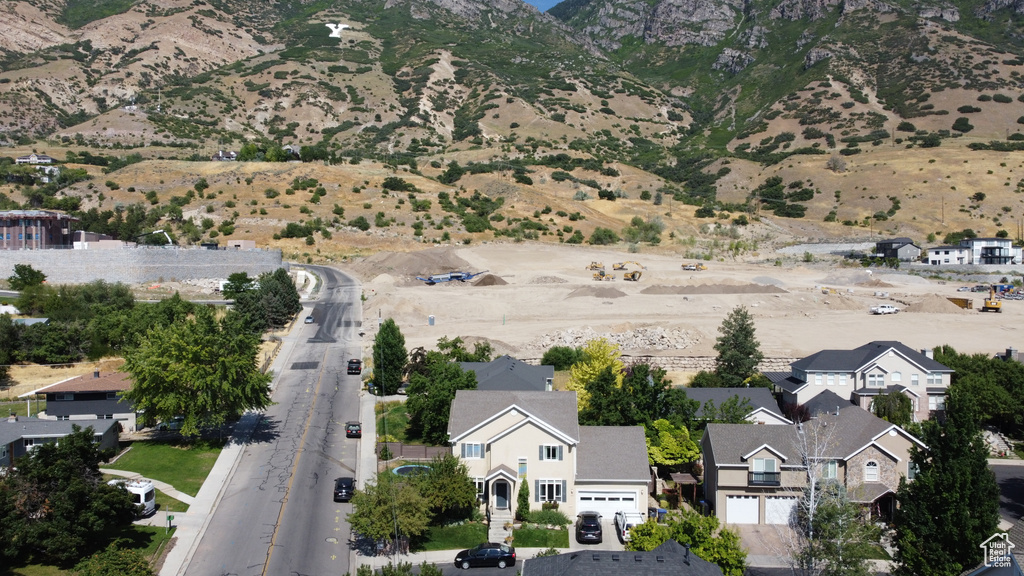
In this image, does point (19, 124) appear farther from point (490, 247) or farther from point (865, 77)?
point (865, 77)

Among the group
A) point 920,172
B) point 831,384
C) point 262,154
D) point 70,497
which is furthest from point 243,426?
point 920,172

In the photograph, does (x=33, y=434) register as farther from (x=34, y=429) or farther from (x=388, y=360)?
(x=388, y=360)

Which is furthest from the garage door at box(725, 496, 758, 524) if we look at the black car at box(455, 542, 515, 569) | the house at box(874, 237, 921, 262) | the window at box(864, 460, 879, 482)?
the house at box(874, 237, 921, 262)

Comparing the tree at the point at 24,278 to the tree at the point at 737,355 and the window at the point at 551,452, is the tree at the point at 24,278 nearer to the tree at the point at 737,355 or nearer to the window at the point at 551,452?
the window at the point at 551,452

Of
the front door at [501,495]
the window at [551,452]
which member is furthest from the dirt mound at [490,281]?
the front door at [501,495]

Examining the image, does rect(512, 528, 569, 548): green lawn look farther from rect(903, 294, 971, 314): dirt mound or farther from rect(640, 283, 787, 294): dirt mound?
rect(903, 294, 971, 314): dirt mound
